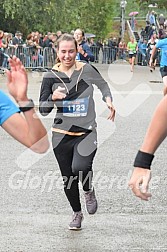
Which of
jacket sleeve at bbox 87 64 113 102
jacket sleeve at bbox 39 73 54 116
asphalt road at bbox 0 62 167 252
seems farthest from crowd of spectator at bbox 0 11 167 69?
jacket sleeve at bbox 39 73 54 116

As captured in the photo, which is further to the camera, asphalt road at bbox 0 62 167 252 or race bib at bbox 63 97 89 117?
race bib at bbox 63 97 89 117

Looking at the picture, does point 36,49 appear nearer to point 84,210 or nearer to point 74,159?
point 84,210

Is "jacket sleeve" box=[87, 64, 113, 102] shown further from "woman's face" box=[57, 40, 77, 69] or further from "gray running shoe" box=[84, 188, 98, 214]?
"gray running shoe" box=[84, 188, 98, 214]

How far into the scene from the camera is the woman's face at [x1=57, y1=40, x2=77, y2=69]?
718cm

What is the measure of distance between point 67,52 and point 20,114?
3.10 metres

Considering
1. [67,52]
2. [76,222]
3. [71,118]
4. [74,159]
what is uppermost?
[67,52]

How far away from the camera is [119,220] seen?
7609 millimetres

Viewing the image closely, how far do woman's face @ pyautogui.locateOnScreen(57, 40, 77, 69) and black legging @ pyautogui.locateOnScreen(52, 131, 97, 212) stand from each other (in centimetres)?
66

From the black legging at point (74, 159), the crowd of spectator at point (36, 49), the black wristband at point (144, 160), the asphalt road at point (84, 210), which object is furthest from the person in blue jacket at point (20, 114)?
A: the crowd of spectator at point (36, 49)

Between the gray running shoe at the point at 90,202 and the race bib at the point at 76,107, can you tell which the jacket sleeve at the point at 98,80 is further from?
the gray running shoe at the point at 90,202

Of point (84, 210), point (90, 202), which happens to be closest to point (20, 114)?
point (90, 202)

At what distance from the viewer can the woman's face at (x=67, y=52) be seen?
7.18 m

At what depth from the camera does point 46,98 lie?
723 centimetres

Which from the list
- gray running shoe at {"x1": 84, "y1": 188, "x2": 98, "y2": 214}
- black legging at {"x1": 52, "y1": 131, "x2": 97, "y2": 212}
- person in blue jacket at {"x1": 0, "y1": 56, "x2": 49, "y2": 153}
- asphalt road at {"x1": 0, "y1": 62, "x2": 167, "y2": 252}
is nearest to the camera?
person in blue jacket at {"x1": 0, "y1": 56, "x2": 49, "y2": 153}
